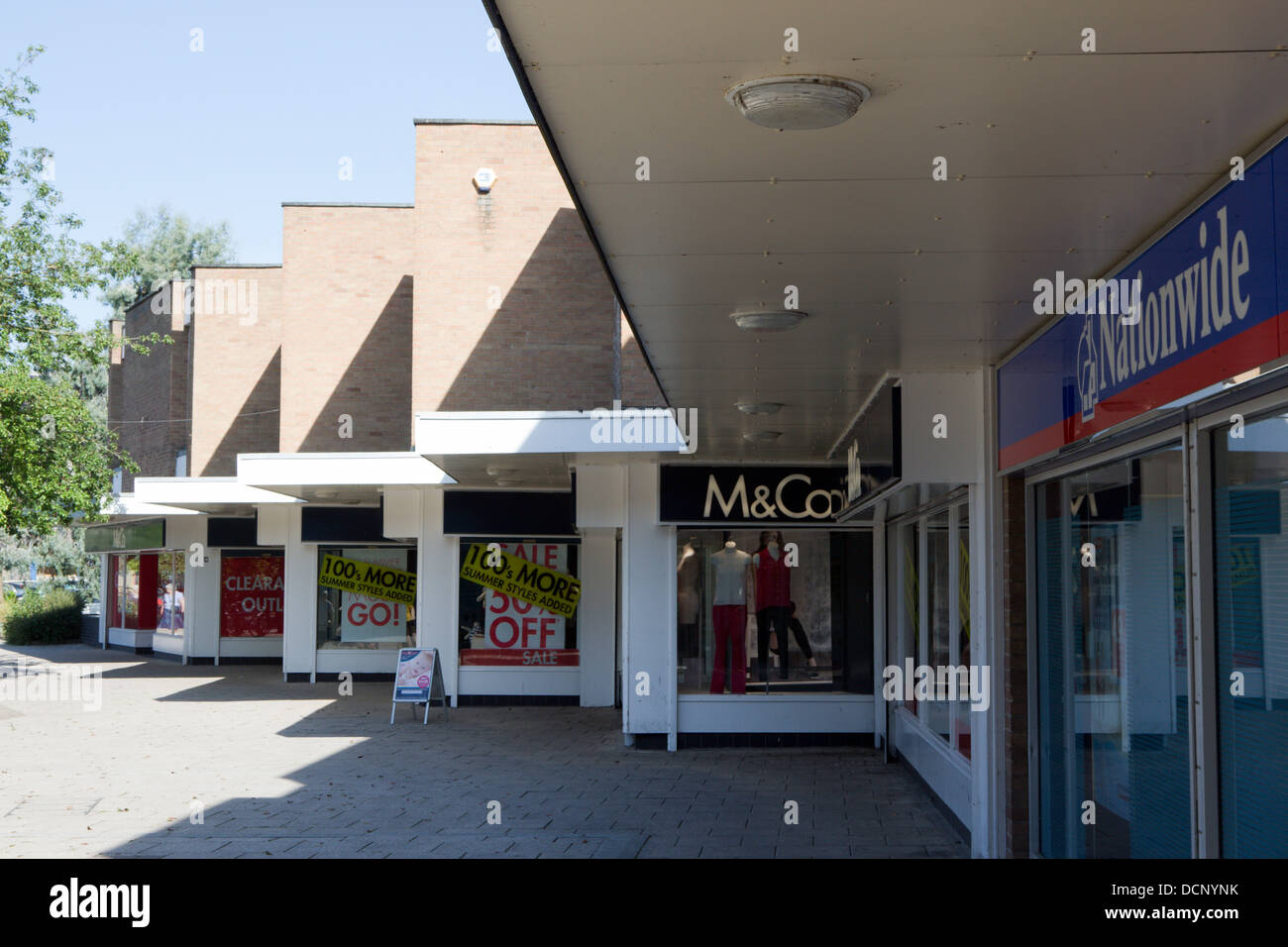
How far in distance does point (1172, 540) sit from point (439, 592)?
14186 mm

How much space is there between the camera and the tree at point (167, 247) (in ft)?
159

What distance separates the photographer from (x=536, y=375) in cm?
1916

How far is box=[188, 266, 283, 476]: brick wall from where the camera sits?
27.1m

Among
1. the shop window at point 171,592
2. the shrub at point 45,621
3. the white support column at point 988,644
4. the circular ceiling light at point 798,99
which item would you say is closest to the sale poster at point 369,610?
the shop window at point 171,592

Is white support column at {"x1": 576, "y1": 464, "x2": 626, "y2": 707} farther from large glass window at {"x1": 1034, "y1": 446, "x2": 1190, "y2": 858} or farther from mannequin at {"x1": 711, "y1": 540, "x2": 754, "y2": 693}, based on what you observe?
large glass window at {"x1": 1034, "y1": 446, "x2": 1190, "y2": 858}

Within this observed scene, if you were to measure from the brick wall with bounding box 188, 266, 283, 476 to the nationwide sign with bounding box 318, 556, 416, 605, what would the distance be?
5.98 metres

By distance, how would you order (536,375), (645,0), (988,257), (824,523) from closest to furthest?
1. (645,0)
2. (988,257)
3. (824,523)
4. (536,375)

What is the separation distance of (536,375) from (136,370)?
58.4 ft

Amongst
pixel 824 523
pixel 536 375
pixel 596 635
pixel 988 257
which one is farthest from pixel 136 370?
pixel 988 257

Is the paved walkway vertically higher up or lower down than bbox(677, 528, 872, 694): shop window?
lower down

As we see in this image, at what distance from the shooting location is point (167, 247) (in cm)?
4984

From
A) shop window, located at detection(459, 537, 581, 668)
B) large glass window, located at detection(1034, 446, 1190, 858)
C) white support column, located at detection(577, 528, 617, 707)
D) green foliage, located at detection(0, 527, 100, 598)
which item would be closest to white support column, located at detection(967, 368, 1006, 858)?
large glass window, located at detection(1034, 446, 1190, 858)

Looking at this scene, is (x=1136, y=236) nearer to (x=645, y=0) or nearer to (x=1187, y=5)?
(x=1187, y=5)

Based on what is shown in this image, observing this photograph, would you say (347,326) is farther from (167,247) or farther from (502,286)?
(167,247)
